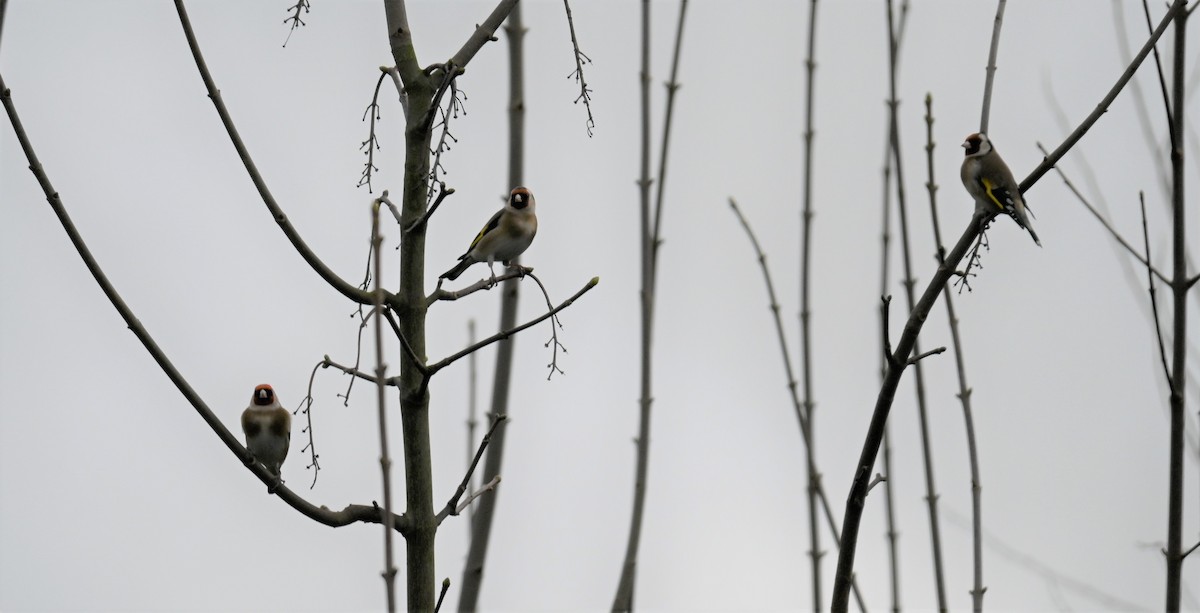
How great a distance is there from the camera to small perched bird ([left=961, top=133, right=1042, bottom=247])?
14.6ft

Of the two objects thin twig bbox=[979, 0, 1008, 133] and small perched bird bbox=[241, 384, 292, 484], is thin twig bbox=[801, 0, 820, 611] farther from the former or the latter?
small perched bird bbox=[241, 384, 292, 484]

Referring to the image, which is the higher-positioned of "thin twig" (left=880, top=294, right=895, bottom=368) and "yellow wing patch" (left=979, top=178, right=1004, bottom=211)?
"yellow wing patch" (left=979, top=178, right=1004, bottom=211)

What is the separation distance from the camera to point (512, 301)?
384cm

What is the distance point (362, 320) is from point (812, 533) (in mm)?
1930

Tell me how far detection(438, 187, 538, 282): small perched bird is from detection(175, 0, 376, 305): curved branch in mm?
1748

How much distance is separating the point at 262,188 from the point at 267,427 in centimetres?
310

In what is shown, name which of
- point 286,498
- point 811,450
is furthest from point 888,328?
point 811,450

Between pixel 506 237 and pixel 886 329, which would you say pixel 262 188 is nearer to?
pixel 886 329

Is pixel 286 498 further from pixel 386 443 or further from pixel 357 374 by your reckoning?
pixel 386 443

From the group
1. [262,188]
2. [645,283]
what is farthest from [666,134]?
[262,188]

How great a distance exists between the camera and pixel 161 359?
231 cm

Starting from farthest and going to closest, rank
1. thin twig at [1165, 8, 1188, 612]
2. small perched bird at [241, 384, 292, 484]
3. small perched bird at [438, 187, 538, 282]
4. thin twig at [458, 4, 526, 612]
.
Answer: small perched bird at [241, 384, 292, 484] < small perched bird at [438, 187, 538, 282] < thin twig at [458, 4, 526, 612] < thin twig at [1165, 8, 1188, 612]

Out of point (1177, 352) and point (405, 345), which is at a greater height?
point (1177, 352)

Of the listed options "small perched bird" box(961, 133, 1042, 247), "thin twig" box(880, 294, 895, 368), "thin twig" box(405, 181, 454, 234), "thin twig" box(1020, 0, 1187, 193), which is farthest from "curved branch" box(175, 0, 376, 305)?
"small perched bird" box(961, 133, 1042, 247)
